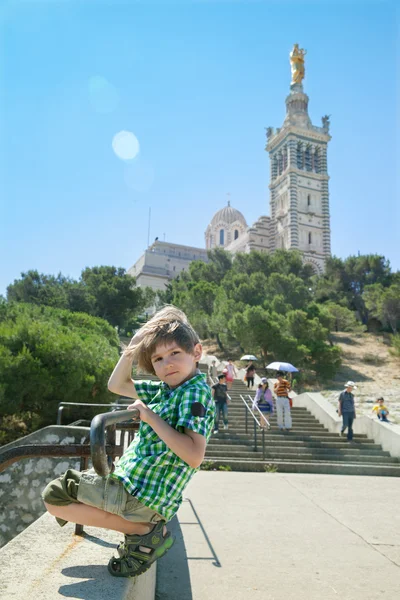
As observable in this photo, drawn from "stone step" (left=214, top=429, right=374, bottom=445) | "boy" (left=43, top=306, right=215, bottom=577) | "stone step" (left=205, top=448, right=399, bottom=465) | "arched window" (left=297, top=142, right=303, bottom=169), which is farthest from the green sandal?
"arched window" (left=297, top=142, right=303, bottom=169)

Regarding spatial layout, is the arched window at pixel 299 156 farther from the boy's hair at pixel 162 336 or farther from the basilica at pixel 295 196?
the boy's hair at pixel 162 336

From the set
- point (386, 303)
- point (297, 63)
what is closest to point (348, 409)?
point (386, 303)

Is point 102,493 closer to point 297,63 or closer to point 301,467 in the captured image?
point 301,467

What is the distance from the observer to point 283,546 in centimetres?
374

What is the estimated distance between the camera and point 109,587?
5.15 ft

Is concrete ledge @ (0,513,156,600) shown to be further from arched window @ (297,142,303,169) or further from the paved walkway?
arched window @ (297,142,303,169)

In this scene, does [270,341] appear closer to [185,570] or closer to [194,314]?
[194,314]

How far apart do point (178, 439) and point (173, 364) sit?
0.32 m

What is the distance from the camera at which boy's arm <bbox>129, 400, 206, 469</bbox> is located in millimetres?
1647

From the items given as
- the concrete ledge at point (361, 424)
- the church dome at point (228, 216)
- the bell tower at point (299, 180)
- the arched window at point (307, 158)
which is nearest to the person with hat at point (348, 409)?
the concrete ledge at point (361, 424)

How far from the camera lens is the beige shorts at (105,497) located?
1.73 meters

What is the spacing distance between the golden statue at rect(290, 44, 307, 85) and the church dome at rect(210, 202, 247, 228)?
22906 millimetres

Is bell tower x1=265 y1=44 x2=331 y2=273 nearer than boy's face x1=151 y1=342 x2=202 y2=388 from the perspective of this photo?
No

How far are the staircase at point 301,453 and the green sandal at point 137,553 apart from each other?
7.47 meters
